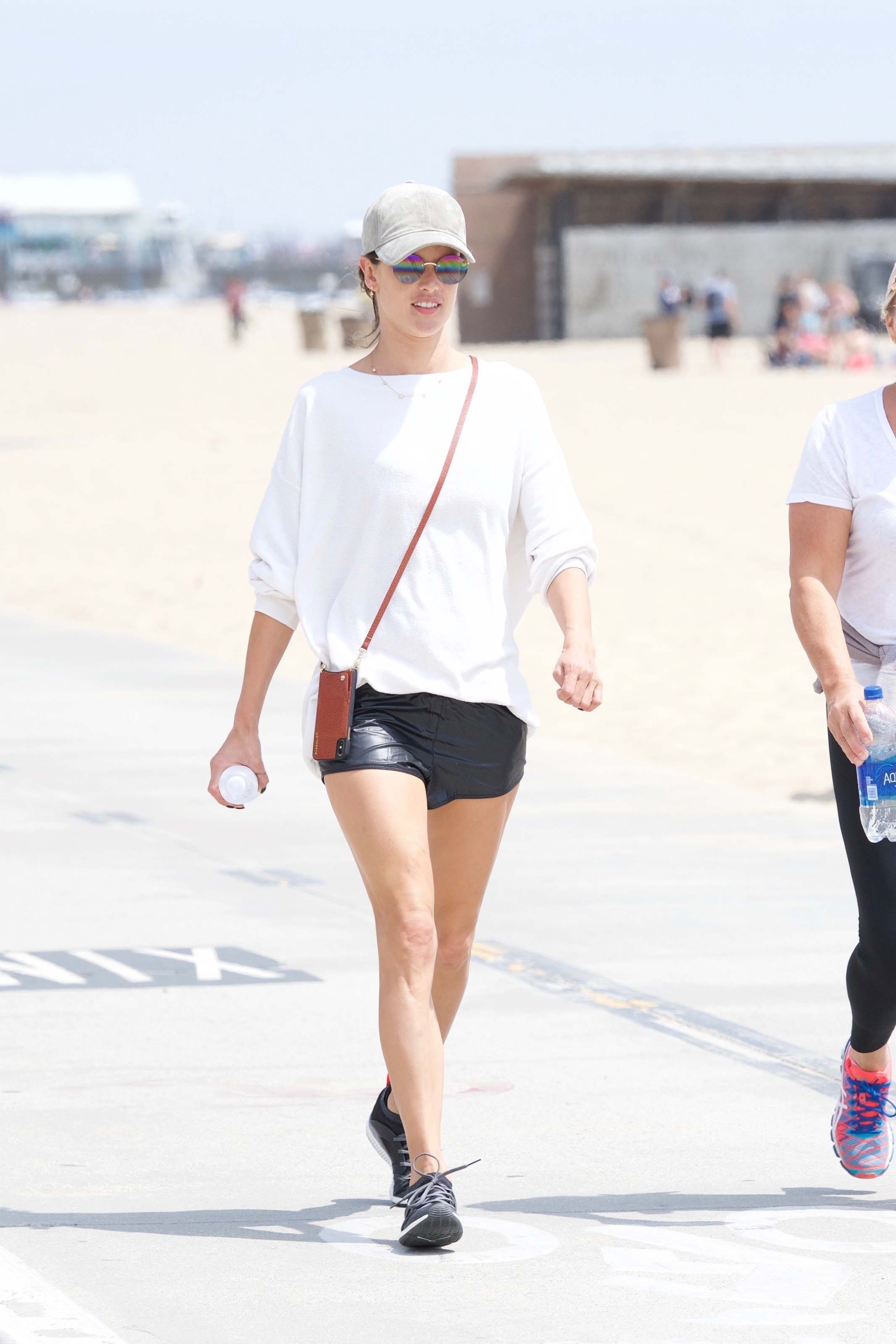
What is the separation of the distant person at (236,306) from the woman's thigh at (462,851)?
52.3m

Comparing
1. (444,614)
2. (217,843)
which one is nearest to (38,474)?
(217,843)

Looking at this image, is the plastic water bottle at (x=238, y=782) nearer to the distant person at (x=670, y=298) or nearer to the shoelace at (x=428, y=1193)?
the shoelace at (x=428, y=1193)

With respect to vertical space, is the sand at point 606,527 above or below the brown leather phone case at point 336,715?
below

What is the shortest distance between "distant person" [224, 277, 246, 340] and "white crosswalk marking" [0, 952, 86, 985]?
50.1m

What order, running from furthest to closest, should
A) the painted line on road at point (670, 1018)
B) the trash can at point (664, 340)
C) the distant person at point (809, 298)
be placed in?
the distant person at point (809, 298) < the trash can at point (664, 340) < the painted line on road at point (670, 1018)

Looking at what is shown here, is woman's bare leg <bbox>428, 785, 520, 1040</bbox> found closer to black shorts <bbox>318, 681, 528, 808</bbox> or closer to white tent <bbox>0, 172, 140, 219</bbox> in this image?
black shorts <bbox>318, 681, 528, 808</bbox>

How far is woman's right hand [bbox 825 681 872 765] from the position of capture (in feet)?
14.1

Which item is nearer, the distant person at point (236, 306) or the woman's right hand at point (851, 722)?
the woman's right hand at point (851, 722)

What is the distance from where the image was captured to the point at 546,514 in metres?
4.46

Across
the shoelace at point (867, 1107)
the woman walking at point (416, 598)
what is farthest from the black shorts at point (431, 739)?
the shoelace at point (867, 1107)

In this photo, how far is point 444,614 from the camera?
441cm

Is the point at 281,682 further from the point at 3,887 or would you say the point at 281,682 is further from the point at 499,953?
the point at 499,953

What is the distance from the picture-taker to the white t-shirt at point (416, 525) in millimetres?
4395

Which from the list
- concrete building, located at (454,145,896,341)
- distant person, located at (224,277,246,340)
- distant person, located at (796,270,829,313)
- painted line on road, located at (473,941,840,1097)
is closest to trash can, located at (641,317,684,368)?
distant person, located at (796,270,829,313)
